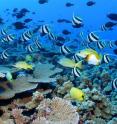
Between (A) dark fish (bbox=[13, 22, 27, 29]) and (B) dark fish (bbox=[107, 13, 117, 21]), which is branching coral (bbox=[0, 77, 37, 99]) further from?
(B) dark fish (bbox=[107, 13, 117, 21])

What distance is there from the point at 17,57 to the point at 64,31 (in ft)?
8.06

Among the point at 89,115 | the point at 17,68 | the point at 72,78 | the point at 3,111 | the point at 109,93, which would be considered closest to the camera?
the point at 3,111

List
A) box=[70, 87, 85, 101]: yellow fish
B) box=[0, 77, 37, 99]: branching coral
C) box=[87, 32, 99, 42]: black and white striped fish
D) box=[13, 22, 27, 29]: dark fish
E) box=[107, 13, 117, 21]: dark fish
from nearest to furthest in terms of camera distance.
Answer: box=[0, 77, 37, 99]: branching coral
box=[70, 87, 85, 101]: yellow fish
box=[87, 32, 99, 42]: black and white striped fish
box=[107, 13, 117, 21]: dark fish
box=[13, 22, 27, 29]: dark fish

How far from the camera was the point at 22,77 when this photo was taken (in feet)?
20.6

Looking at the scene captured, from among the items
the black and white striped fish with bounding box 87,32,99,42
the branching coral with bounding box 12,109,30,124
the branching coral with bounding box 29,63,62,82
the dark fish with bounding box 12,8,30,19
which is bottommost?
the dark fish with bounding box 12,8,30,19

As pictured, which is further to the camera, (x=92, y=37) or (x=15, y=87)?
(x=92, y=37)

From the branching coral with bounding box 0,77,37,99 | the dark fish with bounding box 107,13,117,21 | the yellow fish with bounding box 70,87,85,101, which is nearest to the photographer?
the branching coral with bounding box 0,77,37,99

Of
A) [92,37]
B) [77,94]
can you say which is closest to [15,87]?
[77,94]

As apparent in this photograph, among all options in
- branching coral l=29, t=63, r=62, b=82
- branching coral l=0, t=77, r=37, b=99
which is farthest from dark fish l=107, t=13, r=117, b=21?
branching coral l=0, t=77, r=37, b=99

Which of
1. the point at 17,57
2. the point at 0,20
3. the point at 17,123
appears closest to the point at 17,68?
the point at 17,123

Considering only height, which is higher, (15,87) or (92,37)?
(15,87)

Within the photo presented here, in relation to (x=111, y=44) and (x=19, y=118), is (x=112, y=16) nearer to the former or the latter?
(x=111, y=44)

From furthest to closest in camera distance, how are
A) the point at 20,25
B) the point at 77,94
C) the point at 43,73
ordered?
the point at 20,25 → the point at 43,73 → the point at 77,94

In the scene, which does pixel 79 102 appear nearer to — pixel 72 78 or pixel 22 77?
pixel 22 77
